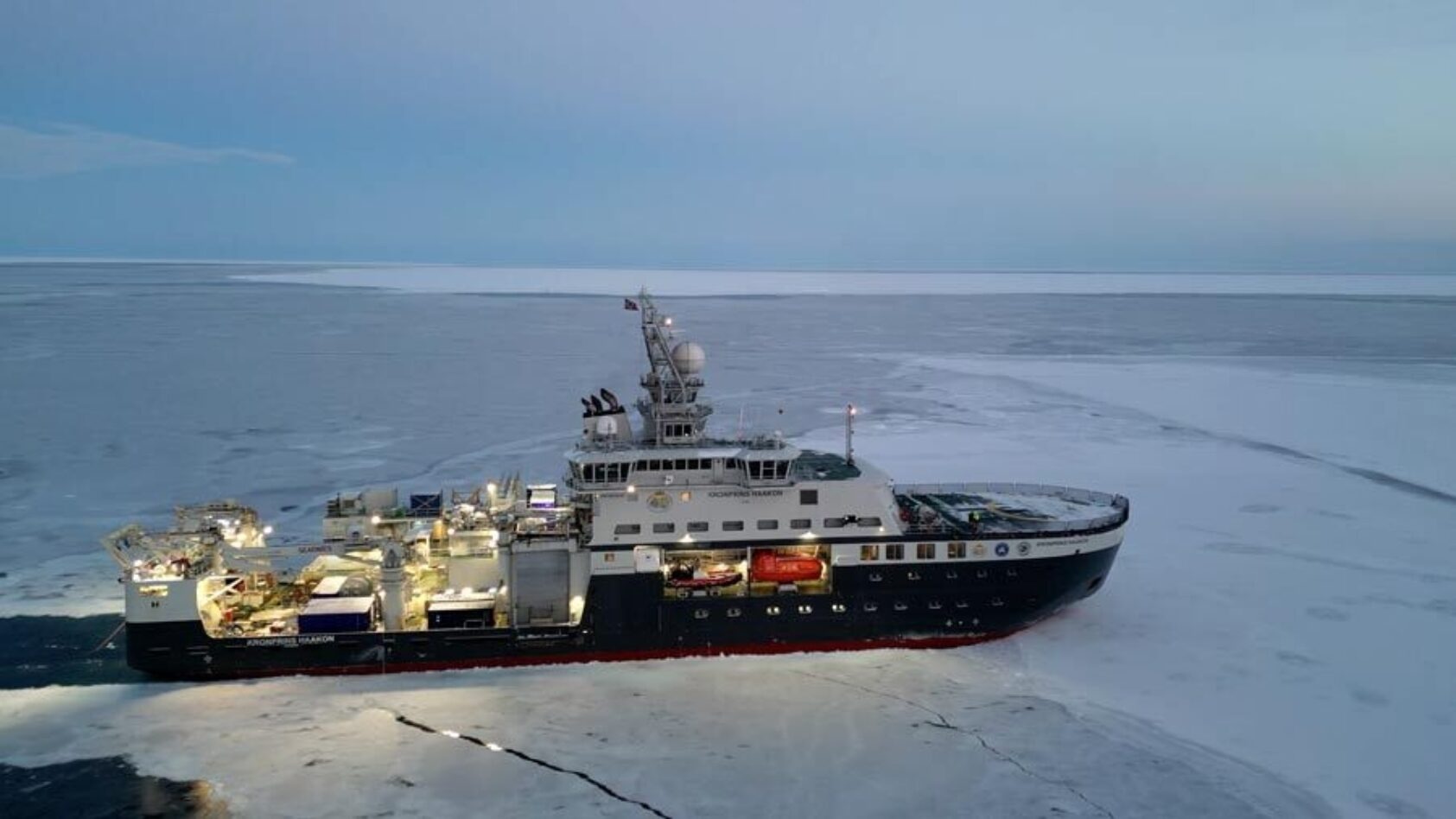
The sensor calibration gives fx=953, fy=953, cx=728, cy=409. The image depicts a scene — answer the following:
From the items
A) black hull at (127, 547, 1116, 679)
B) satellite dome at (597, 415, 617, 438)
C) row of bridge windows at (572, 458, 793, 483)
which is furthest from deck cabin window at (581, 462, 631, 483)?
black hull at (127, 547, 1116, 679)

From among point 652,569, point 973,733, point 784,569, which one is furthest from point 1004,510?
point 652,569

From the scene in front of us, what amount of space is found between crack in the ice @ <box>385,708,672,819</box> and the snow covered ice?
0.40 feet

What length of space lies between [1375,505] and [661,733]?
950 inches

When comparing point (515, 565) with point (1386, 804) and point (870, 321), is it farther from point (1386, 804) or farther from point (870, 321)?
point (870, 321)

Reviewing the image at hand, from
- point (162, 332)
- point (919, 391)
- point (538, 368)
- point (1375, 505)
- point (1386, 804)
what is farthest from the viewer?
point (162, 332)

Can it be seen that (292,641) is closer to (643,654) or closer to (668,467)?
(643,654)

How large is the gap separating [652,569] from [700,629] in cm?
163

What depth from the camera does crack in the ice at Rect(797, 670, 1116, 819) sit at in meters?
14.5

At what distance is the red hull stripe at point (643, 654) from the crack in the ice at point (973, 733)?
1228 millimetres

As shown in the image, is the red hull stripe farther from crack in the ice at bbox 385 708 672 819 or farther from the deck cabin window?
the deck cabin window

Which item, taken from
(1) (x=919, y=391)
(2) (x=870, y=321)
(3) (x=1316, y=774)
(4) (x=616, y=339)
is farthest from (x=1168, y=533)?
(2) (x=870, y=321)

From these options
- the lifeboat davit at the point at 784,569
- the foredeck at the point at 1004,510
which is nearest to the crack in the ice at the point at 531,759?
the lifeboat davit at the point at 784,569

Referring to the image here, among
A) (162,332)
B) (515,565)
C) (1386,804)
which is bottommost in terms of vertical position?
(1386,804)

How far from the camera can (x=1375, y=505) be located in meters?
28.7
